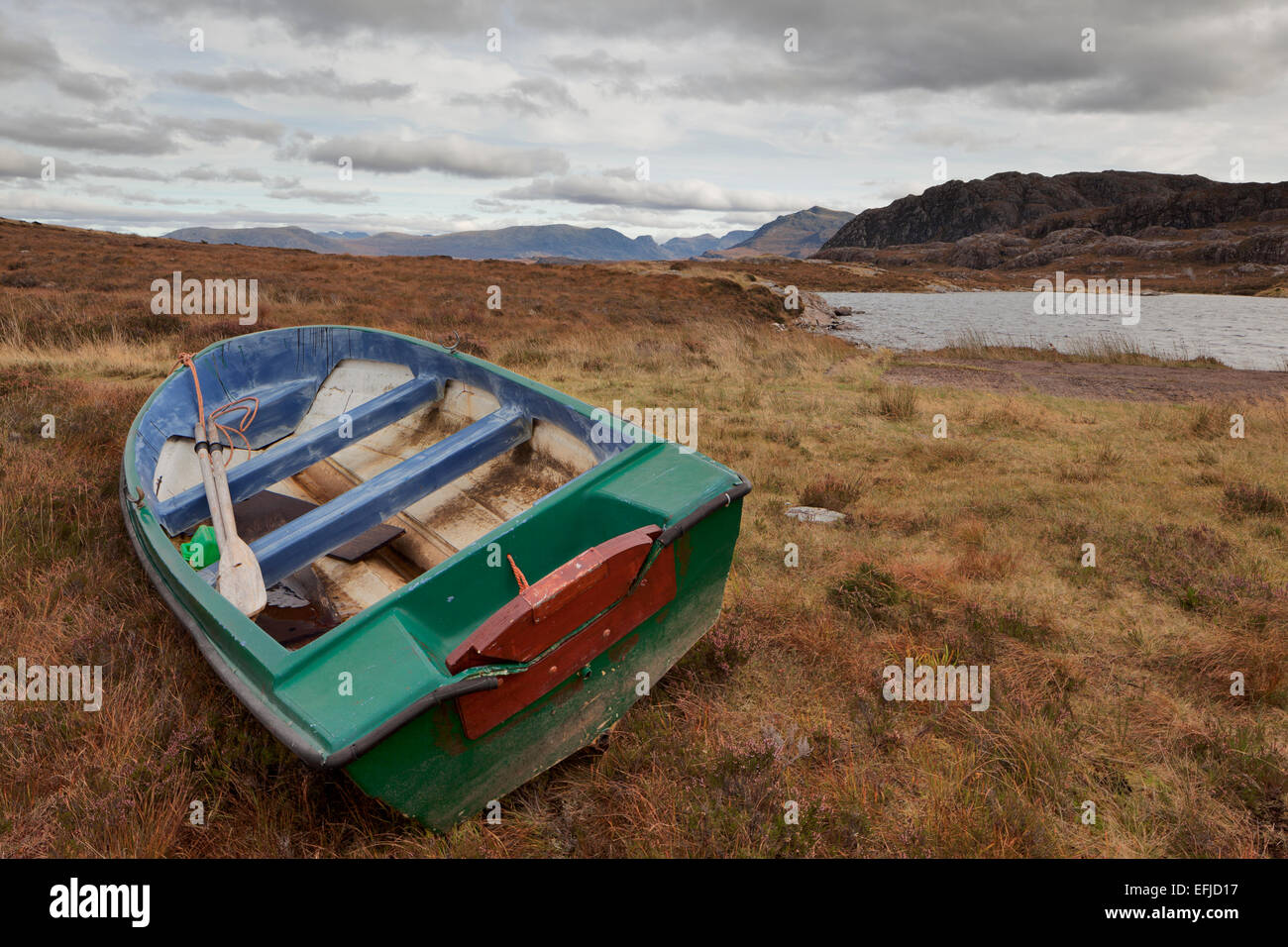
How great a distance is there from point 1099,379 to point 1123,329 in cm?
1891

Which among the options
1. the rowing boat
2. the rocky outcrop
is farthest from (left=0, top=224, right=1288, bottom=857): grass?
the rocky outcrop

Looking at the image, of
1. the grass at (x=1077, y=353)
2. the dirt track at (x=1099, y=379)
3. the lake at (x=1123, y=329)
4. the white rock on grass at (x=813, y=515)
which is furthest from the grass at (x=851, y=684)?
the lake at (x=1123, y=329)

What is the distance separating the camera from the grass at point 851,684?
2553mm

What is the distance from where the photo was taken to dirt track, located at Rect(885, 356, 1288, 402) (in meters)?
12.9

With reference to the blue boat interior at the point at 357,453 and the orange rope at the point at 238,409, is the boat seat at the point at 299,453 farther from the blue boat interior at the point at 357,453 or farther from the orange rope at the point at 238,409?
the orange rope at the point at 238,409

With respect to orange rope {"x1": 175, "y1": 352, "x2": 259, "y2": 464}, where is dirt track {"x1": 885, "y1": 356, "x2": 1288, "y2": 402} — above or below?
above

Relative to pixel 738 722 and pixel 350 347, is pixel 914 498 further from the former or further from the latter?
pixel 350 347

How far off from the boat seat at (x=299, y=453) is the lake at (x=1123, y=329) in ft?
65.6

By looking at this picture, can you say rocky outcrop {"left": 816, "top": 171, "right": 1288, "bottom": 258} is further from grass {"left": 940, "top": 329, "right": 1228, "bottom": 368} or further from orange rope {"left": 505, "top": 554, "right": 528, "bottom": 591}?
orange rope {"left": 505, "top": 554, "right": 528, "bottom": 591}

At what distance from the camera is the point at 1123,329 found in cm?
2936

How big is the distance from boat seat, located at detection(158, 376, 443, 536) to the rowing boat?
0.02 meters

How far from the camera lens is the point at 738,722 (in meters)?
3.29
